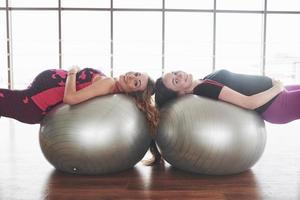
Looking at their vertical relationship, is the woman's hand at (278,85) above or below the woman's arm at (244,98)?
above

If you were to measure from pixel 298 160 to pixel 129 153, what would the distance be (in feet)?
3.85

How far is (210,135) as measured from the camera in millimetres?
1776

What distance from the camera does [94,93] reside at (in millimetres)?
1921

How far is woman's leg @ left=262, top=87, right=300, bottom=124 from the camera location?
2.06 meters

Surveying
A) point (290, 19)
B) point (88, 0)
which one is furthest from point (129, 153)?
point (290, 19)

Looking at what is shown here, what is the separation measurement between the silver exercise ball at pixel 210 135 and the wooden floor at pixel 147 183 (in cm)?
9

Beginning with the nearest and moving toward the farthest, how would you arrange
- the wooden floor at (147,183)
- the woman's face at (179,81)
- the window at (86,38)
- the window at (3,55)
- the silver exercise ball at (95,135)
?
the wooden floor at (147,183)
the silver exercise ball at (95,135)
the woman's face at (179,81)
the window at (86,38)
the window at (3,55)

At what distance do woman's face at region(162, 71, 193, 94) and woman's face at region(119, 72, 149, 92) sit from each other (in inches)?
5.2

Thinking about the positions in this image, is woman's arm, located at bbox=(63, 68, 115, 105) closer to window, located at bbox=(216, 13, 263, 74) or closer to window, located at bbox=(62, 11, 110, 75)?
→ window, located at bbox=(62, 11, 110, 75)

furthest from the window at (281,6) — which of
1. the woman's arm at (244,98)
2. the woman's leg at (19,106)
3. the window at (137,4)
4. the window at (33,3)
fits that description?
the woman's leg at (19,106)

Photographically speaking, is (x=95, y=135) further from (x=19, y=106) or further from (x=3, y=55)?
(x=3, y=55)

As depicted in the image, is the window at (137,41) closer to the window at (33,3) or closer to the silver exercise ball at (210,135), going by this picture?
the window at (33,3)

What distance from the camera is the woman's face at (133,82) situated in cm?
201

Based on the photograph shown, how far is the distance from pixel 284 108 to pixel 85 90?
1.19m
